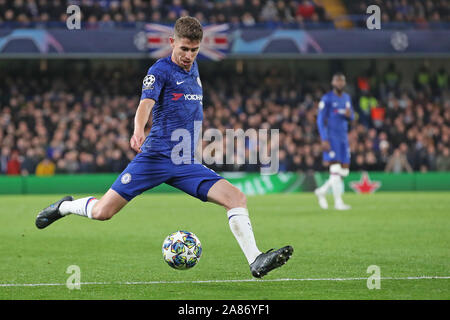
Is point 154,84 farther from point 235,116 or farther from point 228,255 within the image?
point 235,116

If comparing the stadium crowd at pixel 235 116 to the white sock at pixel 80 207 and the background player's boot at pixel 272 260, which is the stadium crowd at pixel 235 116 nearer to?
the white sock at pixel 80 207

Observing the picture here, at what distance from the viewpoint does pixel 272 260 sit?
6930 millimetres

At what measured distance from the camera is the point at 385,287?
7.12 m

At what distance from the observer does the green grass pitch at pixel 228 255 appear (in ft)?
23.1

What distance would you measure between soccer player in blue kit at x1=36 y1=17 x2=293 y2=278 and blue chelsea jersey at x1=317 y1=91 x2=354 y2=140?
30.7 feet

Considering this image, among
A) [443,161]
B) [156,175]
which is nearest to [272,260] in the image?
[156,175]

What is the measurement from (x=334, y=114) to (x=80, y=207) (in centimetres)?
969

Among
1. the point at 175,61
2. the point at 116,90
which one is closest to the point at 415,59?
the point at 116,90

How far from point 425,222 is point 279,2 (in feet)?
60.8

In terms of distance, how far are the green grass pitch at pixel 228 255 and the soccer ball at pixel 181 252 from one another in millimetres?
156

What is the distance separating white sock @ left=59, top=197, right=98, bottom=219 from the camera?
→ 26.1 feet

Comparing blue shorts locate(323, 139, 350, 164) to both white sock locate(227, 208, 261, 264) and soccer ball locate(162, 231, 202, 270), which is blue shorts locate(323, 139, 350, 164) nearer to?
soccer ball locate(162, 231, 202, 270)

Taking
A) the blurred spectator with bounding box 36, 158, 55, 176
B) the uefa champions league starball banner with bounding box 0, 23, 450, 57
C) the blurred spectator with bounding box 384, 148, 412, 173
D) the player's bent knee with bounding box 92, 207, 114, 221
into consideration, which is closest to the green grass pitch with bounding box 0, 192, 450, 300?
the player's bent knee with bounding box 92, 207, 114, 221

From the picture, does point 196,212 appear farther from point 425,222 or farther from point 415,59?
point 415,59
